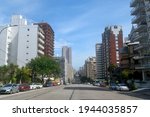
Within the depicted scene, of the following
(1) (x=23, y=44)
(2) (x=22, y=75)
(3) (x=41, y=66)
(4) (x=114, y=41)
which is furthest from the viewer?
(4) (x=114, y=41)

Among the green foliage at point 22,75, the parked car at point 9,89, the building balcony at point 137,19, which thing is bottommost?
the parked car at point 9,89

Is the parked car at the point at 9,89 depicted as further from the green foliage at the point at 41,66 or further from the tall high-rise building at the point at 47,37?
the tall high-rise building at the point at 47,37

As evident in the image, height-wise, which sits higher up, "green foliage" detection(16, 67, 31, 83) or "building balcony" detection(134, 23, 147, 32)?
"building balcony" detection(134, 23, 147, 32)

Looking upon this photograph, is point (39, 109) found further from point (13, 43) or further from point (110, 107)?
point (13, 43)

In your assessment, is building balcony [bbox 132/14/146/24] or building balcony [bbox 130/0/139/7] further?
building balcony [bbox 130/0/139/7]

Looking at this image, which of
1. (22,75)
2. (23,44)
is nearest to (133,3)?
(22,75)

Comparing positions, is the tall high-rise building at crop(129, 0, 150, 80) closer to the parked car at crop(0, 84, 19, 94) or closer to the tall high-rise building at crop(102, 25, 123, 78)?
the parked car at crop(0, 84, 19, 94)

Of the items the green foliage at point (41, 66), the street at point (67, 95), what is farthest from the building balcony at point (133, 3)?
the street at point (67, 95)

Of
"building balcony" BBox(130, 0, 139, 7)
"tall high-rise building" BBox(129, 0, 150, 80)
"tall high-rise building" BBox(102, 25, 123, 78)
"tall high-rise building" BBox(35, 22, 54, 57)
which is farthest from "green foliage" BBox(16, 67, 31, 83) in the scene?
"tall high-rise building" BBox(102, 25, 123, 78)

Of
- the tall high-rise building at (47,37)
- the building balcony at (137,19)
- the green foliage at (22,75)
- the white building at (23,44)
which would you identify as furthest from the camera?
the tall high-rise building at (47,37)

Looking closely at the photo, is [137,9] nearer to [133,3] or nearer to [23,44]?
[133,3]

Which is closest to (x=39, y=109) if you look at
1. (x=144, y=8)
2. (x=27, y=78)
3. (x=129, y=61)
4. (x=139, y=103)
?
(x=139, y=103)

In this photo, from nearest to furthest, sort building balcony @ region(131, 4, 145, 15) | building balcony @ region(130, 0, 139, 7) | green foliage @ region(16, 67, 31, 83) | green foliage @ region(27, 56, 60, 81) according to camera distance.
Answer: building balcony @ region(131, 4, 145, 15), building balcony @ region(130, 0, 139, 7), green foliage @ region(16, 67, 31, 83), green foliage @ region(27, 56, 60, 81)

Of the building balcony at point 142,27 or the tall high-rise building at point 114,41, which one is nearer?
Answer: the building balcony at point 142,27
